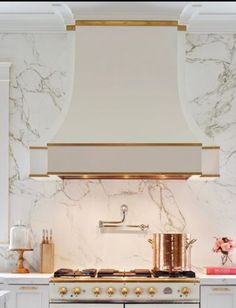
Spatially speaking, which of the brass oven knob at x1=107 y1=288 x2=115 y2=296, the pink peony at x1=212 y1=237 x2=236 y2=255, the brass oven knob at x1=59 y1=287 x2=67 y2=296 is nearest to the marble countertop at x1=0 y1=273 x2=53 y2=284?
the brass oven knob at x1=59 y1=287 x2=67 y2=296

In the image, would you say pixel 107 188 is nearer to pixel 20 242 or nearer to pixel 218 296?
pixel 20 242

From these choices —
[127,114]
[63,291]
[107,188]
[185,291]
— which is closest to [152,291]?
[185,291]

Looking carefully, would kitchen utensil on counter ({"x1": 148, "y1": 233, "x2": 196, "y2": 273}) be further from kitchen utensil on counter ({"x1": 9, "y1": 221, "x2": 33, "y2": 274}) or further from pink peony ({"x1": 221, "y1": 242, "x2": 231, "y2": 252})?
kitchen utensil on counter ({"x1": 9, "y1": 221, "x2": 33, "y2": 274})

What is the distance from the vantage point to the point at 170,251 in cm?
537

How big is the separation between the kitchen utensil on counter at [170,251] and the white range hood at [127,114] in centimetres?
50

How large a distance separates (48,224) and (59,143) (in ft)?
2.87

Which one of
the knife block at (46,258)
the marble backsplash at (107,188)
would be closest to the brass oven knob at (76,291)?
the knife block at (46,258)

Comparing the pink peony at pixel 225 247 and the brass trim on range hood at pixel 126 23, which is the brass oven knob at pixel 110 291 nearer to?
the pink peony at pixel 225 247

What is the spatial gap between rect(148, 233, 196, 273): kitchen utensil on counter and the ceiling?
1589 mm

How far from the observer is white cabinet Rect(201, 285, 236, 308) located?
508cm

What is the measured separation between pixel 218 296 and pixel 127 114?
143 cm

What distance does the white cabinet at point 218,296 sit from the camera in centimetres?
508

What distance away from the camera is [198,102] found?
225 inches

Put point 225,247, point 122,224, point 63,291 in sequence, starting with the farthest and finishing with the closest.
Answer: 1. point 122,224
2. point 225,247
3. point 63,291
